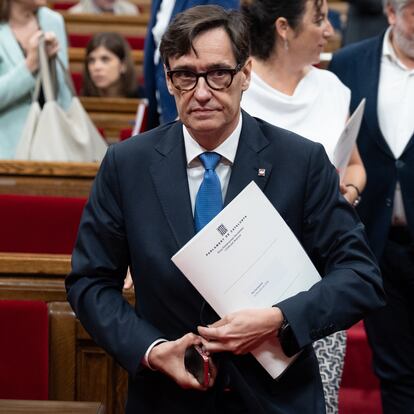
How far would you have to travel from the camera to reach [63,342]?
8.60 feet

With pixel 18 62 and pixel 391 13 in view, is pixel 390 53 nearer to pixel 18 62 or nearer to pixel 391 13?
pixel 391 13

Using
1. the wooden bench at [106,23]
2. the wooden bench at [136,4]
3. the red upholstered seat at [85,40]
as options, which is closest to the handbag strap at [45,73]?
the red upholstered seat at [85,40]

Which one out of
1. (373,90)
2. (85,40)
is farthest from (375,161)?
(85,40)

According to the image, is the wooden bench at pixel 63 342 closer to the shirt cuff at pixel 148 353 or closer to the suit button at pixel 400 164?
the shirt cuff at pixel 148 353

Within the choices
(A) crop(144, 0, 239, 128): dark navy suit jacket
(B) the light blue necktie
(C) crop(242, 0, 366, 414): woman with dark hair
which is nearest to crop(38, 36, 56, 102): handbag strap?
(A) crop(144, 0, 239, 128): dark navy suit jacket

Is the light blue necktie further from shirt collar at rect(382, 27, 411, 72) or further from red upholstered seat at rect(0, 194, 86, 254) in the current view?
red upholstered seat at rect(0, 194, 86, 254)

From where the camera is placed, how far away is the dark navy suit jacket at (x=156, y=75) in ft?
10.2

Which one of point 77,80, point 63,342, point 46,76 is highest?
point 46,76

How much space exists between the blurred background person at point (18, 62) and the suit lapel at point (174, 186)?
203 cm

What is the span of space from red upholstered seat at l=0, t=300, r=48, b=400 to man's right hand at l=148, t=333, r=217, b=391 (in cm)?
82

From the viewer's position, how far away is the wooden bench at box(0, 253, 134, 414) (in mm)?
2617

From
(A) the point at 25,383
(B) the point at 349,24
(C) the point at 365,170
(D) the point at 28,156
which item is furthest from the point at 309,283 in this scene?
(B) the point at 349,24

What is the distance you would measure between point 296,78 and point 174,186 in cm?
100

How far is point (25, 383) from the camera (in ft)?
8.48
